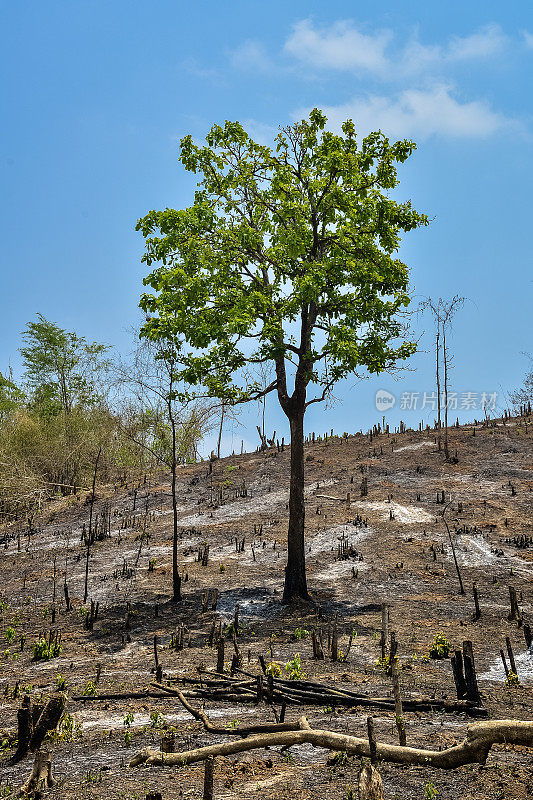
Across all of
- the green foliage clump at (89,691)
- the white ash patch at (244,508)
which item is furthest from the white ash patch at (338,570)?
the green foliage clump at (89,691)

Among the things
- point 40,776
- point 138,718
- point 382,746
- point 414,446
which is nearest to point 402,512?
point 414,446

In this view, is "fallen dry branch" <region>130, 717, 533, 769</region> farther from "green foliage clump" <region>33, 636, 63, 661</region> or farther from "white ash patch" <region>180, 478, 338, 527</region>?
"white ash patch" <region>180, 478, 338, 527</region>

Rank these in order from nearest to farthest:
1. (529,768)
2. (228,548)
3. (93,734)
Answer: (529,768), (93,734), (228,548)

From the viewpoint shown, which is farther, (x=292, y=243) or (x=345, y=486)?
(x=345, y=486)

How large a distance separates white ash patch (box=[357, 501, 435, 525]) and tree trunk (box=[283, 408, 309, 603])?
20.5 ft

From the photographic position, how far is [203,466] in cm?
3350

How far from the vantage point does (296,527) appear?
1595cm

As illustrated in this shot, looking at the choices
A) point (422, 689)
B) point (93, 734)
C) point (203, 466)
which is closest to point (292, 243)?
point (422, 689)

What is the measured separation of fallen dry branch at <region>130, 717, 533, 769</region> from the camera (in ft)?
18.6

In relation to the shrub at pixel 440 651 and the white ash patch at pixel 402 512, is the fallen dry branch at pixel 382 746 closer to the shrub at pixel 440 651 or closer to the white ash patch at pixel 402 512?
the shrub at pixel 440 651

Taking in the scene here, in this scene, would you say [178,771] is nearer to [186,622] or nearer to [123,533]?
[186,622]

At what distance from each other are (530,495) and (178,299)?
14.7 metres

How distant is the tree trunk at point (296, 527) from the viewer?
50.8ft

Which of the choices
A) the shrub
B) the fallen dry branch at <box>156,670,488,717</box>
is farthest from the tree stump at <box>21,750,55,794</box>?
the shrub
